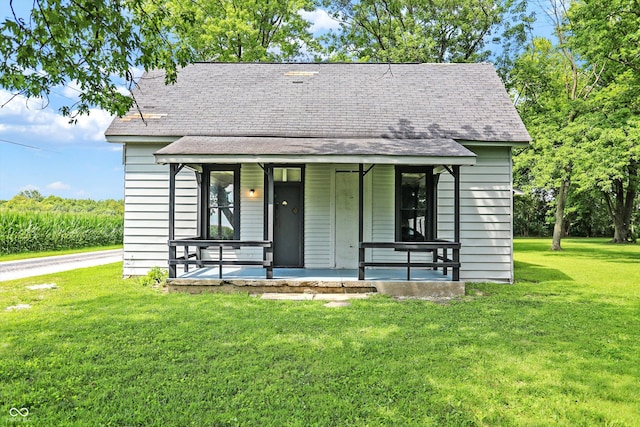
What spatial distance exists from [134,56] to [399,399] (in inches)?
191

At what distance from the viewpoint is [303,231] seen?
9188mm

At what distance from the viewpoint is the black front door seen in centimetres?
920

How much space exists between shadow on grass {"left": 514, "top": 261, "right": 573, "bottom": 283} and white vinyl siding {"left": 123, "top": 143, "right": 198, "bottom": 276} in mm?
7957

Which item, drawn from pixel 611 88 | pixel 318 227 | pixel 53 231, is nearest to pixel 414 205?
pixel 318 227

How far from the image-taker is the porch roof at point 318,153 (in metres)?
7.34

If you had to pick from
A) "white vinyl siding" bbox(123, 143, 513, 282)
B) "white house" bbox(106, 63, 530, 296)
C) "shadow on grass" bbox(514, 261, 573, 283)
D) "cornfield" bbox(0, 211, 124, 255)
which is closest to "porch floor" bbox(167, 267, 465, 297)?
"white house" bbox(106, 63, 530, 296)

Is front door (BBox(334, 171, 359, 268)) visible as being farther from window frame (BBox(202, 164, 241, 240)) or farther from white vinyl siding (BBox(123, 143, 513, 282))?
window frame (BBox(202, 164, 241, 240))

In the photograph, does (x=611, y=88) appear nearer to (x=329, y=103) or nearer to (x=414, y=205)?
(x=414, y=205)

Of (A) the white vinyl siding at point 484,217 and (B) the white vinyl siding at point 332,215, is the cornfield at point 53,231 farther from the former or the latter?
(A) the white vinyl siding at point 484,217

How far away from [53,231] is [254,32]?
12.9 m

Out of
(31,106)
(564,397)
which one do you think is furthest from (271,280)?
(564,397)

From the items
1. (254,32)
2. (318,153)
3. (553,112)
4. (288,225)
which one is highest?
(254,32)

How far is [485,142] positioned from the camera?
857cm
